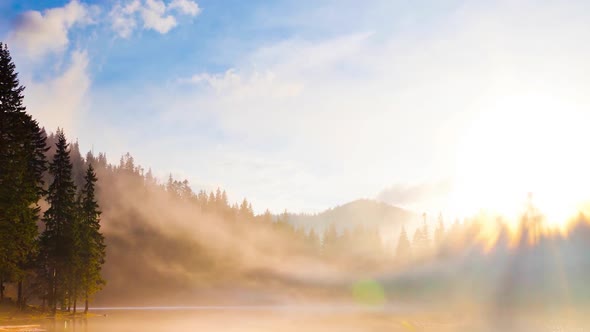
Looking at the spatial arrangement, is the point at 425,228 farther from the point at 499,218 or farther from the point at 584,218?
the point at 584,218

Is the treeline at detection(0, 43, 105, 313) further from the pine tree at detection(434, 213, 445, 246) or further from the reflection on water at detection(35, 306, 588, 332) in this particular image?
the pine tree at detection(434, 213, 445, 246)

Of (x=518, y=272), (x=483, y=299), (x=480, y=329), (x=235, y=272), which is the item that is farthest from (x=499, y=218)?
(x=480, y=329)

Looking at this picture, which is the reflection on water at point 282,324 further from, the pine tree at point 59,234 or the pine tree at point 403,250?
the pine tree at point 403,250

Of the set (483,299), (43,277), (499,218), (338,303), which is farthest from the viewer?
(338,303)

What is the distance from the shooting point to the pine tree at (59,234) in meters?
70.6

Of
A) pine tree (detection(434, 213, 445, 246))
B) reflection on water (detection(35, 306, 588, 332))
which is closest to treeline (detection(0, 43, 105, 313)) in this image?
reflection on water (detection(35, 306, 588, 332))

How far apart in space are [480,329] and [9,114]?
62.2 m

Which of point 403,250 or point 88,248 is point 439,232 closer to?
point 403,250

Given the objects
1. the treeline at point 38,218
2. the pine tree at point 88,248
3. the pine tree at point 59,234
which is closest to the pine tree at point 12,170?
the treeline at point 38,218

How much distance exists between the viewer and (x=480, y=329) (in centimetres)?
7350

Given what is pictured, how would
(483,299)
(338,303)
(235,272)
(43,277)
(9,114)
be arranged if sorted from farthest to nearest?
(235,272) → (338,303) → (483,299) → (43,277) → (9,114)

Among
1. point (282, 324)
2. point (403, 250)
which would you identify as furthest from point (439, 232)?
point (282, 324)

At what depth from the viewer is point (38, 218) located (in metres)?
49.3

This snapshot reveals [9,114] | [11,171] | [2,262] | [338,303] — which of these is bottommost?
[338,303]
